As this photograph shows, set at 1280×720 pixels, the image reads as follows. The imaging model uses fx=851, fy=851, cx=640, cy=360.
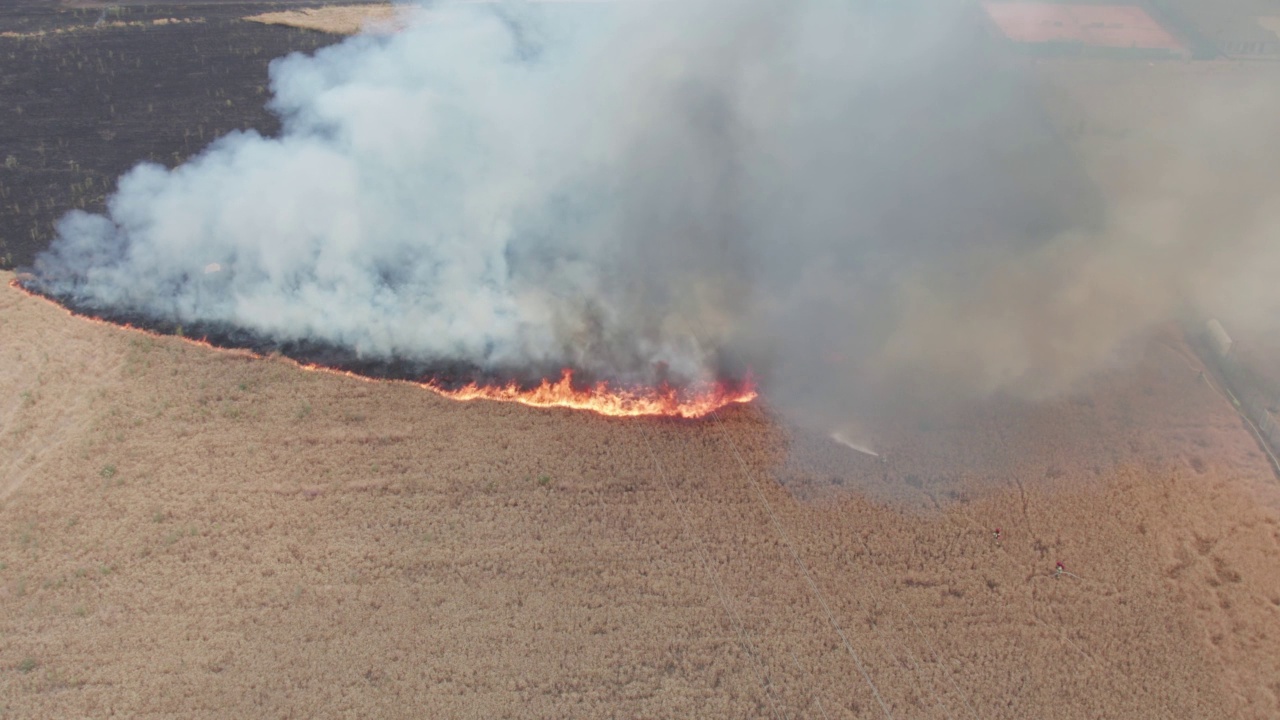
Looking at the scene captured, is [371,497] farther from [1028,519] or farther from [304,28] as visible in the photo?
[304,28]

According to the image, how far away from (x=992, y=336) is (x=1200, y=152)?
12292 mm

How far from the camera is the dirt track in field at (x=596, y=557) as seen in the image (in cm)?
1281

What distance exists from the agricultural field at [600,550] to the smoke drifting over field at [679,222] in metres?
1.58

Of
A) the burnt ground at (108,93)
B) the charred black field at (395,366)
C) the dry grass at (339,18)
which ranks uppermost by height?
the dry grass at (339,18)

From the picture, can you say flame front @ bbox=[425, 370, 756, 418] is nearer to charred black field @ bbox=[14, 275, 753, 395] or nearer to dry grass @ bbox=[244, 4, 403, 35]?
charred black field @ bbox=[14, 275, 753, 395]

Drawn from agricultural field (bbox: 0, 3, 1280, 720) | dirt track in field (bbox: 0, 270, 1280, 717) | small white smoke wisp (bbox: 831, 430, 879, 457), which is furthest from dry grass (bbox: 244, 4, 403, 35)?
small white smoke wisp (bbox: 831, 430, 879, 457)

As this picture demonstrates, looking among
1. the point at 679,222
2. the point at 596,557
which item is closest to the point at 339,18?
the point at 679,222

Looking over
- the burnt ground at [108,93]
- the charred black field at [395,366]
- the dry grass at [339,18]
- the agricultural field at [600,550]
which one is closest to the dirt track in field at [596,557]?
the agricultural field at [600,550]

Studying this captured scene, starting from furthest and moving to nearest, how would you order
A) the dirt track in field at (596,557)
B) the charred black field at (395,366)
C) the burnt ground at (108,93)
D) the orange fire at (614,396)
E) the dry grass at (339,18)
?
the dry grass at (339,18) → the burnt ground at (108,93) → the charred black field at (395,366) → the orange fire at (614,396) → the dirt track in field at (596,557)

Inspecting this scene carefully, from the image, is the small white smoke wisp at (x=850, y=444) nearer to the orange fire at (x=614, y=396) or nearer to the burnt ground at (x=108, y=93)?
the orange fire at (x=614, y=396)

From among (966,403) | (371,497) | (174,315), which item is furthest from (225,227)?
(966,403)

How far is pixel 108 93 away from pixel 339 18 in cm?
1021

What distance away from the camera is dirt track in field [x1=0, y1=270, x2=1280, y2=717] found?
12.8 meters

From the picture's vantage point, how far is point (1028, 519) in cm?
1567
